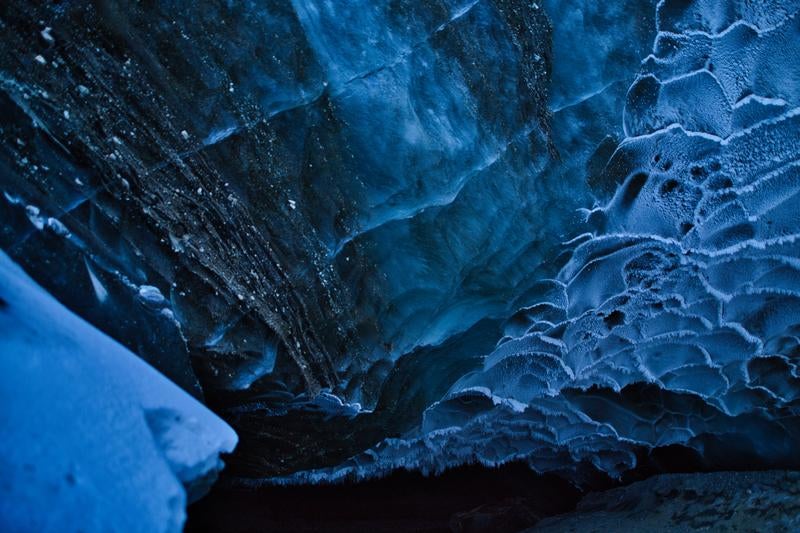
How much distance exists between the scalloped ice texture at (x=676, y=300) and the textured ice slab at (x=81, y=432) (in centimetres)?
70

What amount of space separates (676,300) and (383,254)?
2.02ft

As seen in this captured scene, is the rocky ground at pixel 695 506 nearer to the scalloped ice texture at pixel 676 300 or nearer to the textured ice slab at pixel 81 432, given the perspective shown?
the scalloped ice texture at pixel 676 300

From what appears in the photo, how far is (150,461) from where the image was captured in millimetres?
644

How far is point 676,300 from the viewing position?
4.07 feet

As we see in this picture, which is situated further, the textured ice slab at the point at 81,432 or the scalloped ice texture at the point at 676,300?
the scalloped ice texture at the point at 676,300

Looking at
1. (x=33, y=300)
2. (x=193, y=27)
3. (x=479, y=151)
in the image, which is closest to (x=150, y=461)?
(x=33, y=300)

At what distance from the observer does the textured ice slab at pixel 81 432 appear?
1.82 feet

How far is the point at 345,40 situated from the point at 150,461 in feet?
1.95

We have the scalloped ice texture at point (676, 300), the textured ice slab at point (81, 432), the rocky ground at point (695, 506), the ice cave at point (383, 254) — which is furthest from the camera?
the rocky ground at point (695, 506)

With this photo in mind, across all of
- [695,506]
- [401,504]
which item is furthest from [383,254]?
[695,506]

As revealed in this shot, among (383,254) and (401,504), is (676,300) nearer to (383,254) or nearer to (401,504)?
(383,254)

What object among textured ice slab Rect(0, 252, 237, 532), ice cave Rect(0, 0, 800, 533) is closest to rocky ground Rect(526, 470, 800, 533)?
ice cave Rect(0, 0, 800, 533)

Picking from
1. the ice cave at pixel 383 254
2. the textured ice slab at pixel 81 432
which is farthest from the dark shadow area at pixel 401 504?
the textured ice slab at pixel 81 432

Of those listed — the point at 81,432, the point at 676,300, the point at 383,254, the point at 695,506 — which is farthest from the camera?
the point at 695,506
